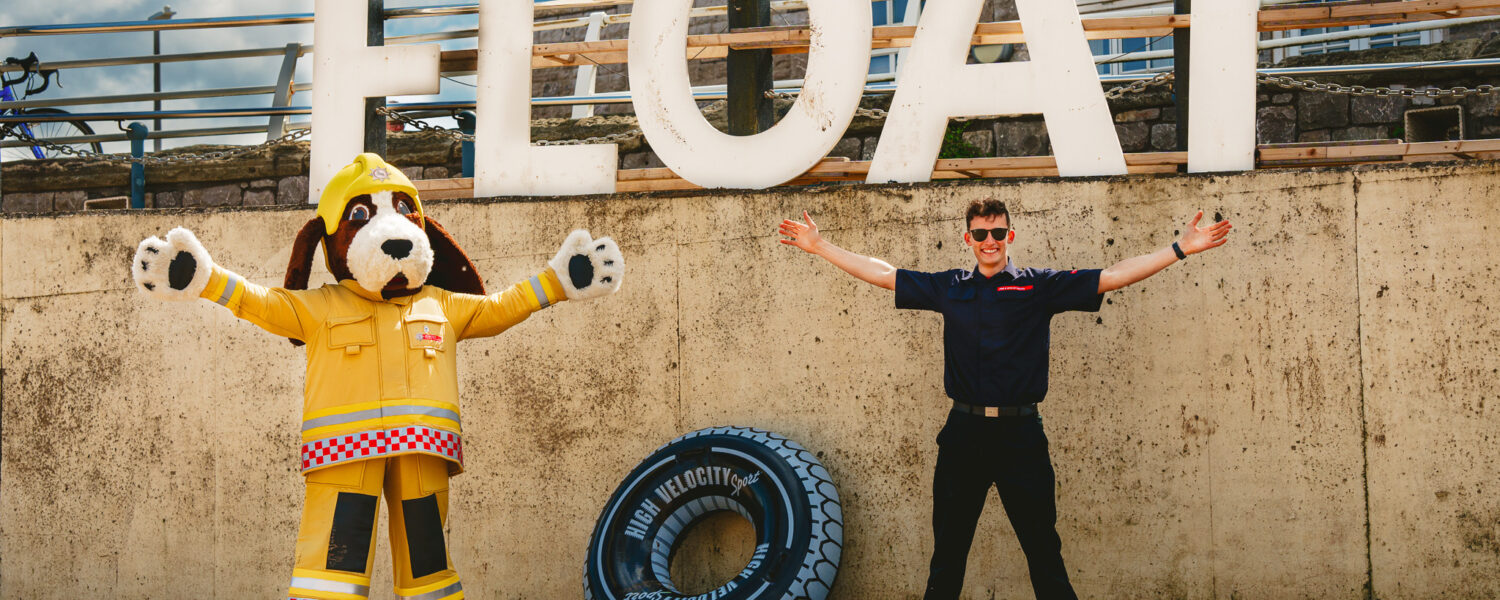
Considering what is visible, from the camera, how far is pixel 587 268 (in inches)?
173

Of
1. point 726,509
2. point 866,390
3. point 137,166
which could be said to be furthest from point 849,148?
point 137,166

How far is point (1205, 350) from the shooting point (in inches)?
194

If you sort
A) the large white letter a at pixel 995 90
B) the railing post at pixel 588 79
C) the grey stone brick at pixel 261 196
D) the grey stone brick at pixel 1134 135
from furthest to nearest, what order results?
the railing post at pixel 588 79 < the grey stone brick at pixel 261 196 < the grey stone brick at pixel 1134 135 < the large white letter a at pixel 995 90

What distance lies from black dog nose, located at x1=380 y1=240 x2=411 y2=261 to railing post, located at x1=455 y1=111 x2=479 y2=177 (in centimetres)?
224

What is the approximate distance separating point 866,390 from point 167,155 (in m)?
6.44

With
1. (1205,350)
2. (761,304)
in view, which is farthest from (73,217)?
(1205,350)

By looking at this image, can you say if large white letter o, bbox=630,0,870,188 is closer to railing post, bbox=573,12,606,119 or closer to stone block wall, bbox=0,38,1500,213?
stone block wall, bbox=0,38,1500,213

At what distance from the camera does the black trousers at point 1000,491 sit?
3977 millimetres

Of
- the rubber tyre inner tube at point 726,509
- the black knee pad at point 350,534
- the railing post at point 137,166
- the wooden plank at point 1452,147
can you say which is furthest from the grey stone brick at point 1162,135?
the railing post at point 137,166

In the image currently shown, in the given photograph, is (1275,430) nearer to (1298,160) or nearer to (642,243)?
(1298,160)

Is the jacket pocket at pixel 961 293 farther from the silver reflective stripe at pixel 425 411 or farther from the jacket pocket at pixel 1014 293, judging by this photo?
the silver reflective stripe at pixel 425 411

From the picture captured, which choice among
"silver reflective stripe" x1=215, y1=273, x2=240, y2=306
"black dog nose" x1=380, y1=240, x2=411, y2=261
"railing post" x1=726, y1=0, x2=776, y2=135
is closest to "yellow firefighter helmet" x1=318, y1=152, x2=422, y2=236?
"black dog nose" x1=380, y1=240, x2=411, y2=261

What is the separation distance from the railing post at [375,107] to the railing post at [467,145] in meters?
0.48

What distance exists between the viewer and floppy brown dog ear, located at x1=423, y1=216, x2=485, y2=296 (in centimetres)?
459
